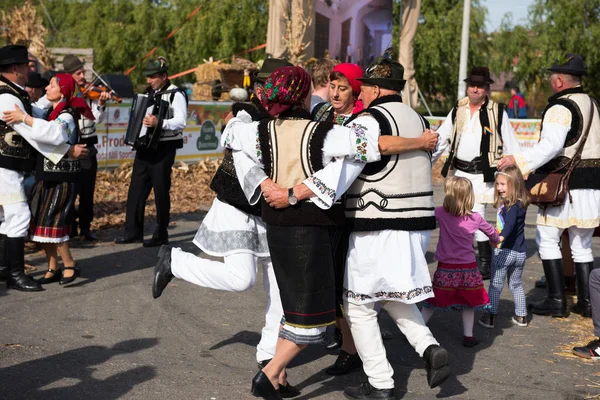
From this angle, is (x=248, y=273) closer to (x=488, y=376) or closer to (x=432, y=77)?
(x=488, y=376)

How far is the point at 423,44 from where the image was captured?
35625 millimetres

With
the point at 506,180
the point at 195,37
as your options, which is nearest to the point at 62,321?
the point at 506,180

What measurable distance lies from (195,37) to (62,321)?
2753 cm

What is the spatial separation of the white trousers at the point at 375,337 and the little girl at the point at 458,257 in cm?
118

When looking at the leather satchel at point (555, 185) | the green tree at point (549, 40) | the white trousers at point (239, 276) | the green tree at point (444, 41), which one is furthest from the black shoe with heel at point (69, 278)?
the green tree at point (549, 40)

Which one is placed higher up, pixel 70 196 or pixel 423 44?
pixel 423 44

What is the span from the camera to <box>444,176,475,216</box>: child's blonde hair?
6211 mm

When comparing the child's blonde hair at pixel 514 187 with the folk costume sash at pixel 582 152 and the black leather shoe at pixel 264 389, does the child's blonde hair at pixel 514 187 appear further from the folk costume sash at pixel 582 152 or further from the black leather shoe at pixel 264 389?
the black leather shoe at pixel 264 389

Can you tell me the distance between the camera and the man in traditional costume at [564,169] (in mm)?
6844

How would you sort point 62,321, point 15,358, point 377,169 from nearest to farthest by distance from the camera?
point 377,169 → point 15,358 → point 62,321

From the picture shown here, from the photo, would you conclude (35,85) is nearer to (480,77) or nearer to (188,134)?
(480,77)

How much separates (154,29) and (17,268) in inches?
1100

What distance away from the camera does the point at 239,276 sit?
517 centimetres

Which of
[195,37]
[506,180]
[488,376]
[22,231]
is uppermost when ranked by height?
[195,37]
